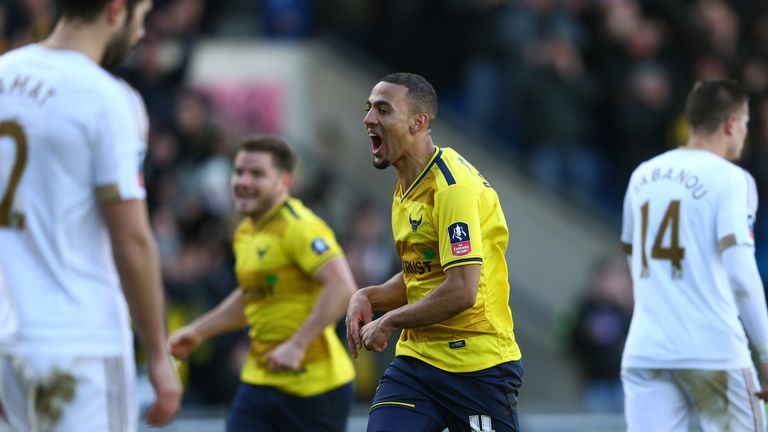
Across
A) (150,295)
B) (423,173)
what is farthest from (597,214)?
(150,295)

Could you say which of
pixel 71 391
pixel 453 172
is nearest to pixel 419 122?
pixel 453 172

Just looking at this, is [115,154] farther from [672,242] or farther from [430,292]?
[672,242]

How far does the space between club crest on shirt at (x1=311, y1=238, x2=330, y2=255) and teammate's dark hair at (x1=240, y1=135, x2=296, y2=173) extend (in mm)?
640

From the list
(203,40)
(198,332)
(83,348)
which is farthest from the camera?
(203,40)

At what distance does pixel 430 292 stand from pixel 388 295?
55 cm

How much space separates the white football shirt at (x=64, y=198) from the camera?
14.7 feet

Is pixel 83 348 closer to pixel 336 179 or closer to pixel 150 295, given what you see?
pixel 150 295

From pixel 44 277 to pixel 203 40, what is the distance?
12764mm

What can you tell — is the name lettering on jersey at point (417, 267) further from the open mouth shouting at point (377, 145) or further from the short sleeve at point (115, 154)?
the short sleeve at point (115, 154)

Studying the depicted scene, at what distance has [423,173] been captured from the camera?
21.3ft

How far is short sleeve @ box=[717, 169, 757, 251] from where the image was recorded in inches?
272

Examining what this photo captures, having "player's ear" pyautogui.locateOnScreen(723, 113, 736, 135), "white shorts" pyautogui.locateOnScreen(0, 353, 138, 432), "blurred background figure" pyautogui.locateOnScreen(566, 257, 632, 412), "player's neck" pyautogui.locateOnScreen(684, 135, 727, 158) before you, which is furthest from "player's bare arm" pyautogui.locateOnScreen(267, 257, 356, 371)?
"blurred background figure" pyautogui.locateOnScreen(566, 257, 632, 412)

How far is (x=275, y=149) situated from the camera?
8367 mm

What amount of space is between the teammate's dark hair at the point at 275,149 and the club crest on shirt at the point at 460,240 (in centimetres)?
245
